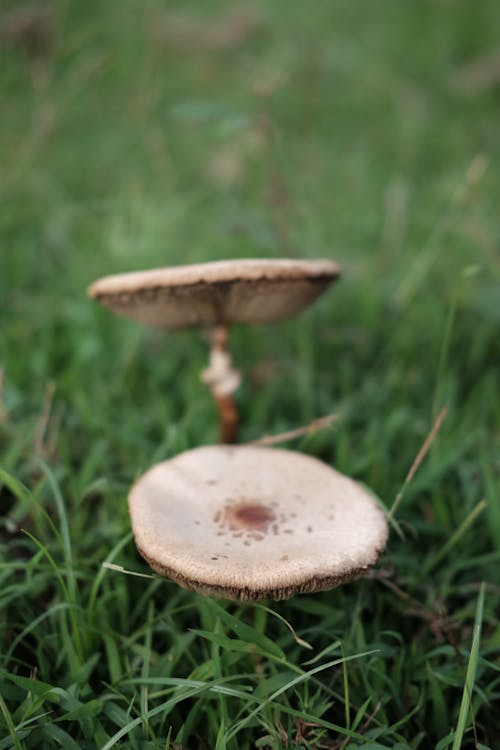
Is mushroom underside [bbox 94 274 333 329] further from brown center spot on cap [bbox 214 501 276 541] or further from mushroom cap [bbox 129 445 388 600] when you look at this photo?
brown center spot on cap [bbox 214 501 276 541]

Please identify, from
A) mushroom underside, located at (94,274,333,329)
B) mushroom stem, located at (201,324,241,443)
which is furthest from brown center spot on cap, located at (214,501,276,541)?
mushroom underside, located at (94,274,333,329)

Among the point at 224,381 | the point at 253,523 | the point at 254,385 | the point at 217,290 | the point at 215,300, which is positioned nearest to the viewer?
the point at 253,523

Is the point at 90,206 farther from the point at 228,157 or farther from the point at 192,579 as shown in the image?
the point at 192,579

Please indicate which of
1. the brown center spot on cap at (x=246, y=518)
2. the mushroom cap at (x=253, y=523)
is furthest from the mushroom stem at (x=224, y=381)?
the brown center spot on cap at (x=246, y=518)

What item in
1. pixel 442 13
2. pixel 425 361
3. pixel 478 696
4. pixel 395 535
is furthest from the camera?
pixel 442 13

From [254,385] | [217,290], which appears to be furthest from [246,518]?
[254,385]

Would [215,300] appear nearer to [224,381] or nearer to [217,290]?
[217,290]

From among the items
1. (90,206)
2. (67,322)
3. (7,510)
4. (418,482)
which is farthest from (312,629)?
(90,206)
